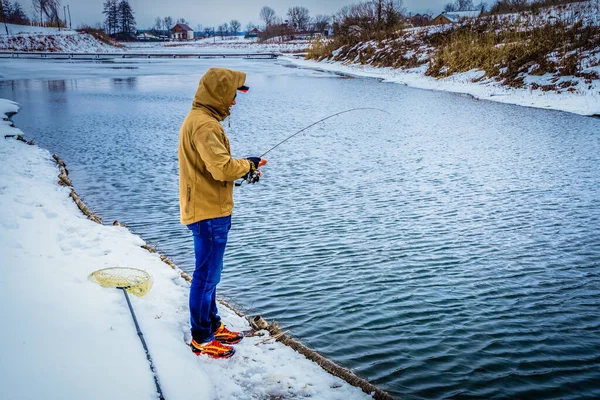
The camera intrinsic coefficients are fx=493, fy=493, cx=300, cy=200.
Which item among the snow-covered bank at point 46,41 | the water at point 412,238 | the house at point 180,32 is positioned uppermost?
the house at point 180,32

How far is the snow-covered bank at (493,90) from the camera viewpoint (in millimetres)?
20672

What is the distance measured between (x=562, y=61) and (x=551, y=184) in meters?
18.5

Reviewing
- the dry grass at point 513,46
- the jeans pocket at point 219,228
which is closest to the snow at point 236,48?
the dry grass at point 513,46

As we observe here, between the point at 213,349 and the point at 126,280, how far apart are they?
1107 mm

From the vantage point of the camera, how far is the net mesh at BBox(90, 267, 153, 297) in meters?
4.43

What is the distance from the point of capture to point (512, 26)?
3447 cm

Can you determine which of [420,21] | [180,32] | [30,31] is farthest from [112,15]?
[420,21]

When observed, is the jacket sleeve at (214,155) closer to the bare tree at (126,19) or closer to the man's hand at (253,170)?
the man's hand at (253,170)

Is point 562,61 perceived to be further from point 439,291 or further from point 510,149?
point 439,291

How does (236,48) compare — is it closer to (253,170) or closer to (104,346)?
(253,170)

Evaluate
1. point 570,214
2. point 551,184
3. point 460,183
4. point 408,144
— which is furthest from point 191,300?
point 408,144

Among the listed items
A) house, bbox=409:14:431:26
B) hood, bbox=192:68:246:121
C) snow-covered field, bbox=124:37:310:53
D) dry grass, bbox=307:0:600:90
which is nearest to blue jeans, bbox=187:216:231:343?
hood, bbox=192:68:246:121

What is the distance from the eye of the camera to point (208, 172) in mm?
3848

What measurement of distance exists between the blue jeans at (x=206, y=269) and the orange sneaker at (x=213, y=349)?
40mm
